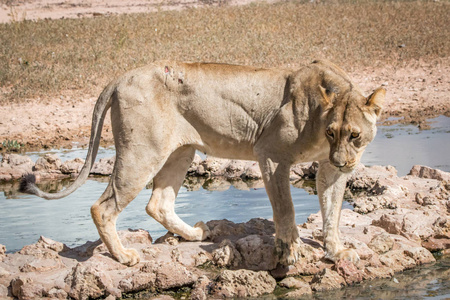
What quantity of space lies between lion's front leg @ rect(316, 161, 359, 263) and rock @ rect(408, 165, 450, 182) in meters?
3.49

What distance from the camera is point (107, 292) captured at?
18.9 ft

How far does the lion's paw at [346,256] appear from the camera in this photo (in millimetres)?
6242

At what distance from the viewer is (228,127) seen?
254 inches

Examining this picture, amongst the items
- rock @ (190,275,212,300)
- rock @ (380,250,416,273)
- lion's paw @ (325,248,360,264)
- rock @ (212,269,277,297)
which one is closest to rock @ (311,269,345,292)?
lion's paw @ (325,248,360,264)

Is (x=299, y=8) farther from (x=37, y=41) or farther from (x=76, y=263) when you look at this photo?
(x=76, y=263)

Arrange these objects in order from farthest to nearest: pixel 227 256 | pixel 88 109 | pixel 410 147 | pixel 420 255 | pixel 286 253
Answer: pixel 88 109
pixel 410 147
pixel 420 255
pixel 227 256
pixel 286 253

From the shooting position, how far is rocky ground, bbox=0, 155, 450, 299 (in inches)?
229

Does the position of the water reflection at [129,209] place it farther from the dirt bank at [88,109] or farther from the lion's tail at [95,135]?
the dirt bank at [88,109]

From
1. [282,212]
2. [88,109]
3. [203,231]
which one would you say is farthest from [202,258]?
[88,109]

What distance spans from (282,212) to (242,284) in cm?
72

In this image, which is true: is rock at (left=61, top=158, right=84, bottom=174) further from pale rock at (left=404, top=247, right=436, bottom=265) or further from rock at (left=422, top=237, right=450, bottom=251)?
pale rock at (left=404, top=247, right=436, bottom=265)

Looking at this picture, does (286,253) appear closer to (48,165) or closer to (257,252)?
(257,252)

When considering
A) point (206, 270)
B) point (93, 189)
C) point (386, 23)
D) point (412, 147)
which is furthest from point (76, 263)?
point (386, 23)

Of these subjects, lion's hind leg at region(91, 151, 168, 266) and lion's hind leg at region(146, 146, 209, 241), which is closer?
lion's hind leg at region(91, 151, 168, 266)
